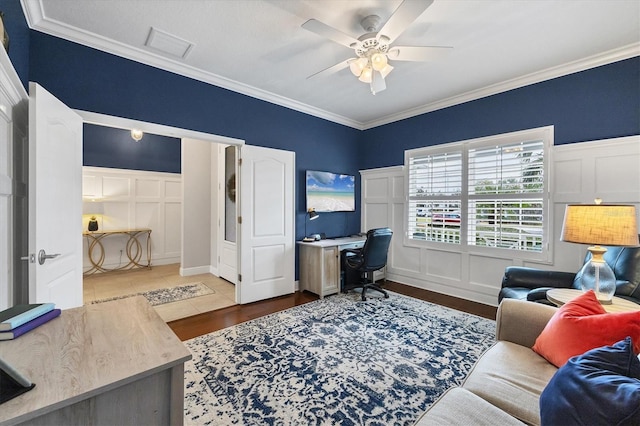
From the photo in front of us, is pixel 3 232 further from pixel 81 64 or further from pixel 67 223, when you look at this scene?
pixel 81 64

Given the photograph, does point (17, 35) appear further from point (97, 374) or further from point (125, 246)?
point (125, 246)

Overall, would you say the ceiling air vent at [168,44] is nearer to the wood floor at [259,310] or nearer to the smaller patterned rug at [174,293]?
the wood floor at [259,310]

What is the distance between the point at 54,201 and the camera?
187cm

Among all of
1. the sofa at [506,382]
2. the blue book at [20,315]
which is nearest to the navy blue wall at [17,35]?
the blue book at [20,315]

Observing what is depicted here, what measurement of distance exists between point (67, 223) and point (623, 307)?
389 centimetres

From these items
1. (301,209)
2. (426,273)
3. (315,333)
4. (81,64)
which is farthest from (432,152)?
(81,64)

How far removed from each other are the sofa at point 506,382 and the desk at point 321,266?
2.31m

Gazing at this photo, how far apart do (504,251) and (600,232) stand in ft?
5.47

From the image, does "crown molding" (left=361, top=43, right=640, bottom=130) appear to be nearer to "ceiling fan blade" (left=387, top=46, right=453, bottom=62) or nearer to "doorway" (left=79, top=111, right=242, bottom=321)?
"ceiling fan blade" (left=387, top=46, right=453, bottom=62)

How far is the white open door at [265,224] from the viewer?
3.52 metres

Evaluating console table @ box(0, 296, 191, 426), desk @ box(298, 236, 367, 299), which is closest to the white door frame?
desk @ box(298, 236, 367, 299)

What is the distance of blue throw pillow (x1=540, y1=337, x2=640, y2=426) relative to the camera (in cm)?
70

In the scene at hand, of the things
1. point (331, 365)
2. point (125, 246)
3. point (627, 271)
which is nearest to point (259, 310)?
point (331, 365)

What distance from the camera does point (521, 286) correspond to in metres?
2.55
